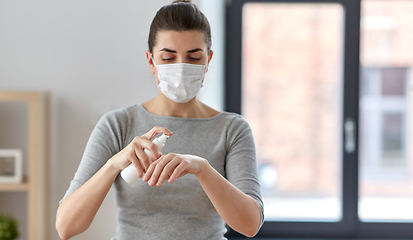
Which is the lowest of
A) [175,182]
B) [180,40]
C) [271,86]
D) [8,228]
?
[8,228]

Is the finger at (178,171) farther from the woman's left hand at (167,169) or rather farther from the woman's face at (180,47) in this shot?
the woman's face at (180,47)

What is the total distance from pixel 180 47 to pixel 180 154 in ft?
0.92

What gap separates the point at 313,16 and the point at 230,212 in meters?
1.44

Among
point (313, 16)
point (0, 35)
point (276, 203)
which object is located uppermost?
point (313, 16)

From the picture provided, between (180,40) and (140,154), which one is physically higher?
(180,40)

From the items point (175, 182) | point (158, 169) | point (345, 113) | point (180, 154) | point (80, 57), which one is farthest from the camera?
point (345, 113)

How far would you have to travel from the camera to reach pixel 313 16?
202 cm

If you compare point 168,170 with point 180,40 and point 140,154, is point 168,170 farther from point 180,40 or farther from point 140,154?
point 180,40

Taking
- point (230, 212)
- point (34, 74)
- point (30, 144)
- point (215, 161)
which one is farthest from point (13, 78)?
point (230, 212)

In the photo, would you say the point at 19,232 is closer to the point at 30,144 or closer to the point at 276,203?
the point at 30,144

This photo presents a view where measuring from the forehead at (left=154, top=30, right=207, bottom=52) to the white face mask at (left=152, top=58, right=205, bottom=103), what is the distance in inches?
1.8

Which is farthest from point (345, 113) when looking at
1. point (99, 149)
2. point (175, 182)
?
point (99, 149)

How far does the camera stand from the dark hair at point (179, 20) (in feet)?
3.25

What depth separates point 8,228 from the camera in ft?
4.81
